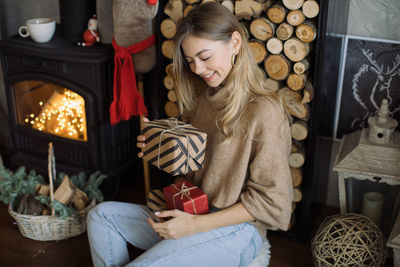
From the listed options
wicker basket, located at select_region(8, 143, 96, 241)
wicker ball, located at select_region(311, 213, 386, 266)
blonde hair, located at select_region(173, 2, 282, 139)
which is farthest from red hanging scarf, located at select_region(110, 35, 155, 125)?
wicker ball, located at select_region(311, 213, 386, 266)

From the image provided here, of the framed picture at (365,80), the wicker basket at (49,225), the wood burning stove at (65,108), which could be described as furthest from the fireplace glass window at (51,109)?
the framed picture at (365,80)

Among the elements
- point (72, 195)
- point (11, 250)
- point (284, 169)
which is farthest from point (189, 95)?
point (11, 250)

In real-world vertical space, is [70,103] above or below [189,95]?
below

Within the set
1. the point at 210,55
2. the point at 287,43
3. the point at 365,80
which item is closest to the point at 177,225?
the point at 210,55

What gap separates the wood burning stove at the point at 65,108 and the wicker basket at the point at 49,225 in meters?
0.34

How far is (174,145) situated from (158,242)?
421 millimetres

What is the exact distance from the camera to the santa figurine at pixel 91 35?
2457 mm

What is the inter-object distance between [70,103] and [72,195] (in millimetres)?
502

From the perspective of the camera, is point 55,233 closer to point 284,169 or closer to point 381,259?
point 284,169

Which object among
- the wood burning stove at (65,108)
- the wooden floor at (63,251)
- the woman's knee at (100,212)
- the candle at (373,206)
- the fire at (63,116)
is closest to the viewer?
the woman's knee at (100,212)

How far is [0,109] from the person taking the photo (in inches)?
126

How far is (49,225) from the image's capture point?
2283mm

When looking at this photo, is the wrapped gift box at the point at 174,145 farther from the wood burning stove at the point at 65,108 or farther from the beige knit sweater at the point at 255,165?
the wood burning stove at the point at 65,108

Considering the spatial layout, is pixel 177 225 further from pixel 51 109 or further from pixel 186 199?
pixel 51 109
